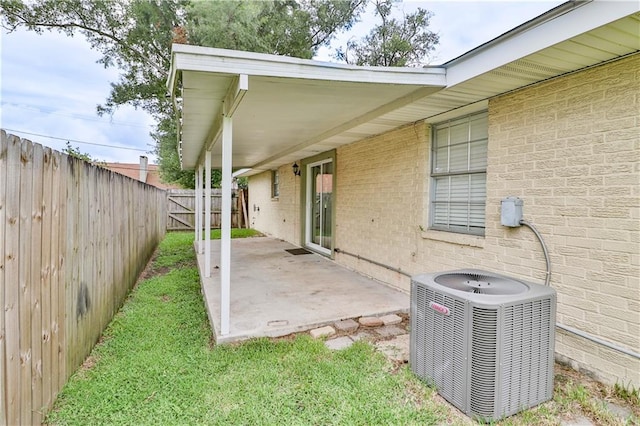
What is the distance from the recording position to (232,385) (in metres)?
2.63

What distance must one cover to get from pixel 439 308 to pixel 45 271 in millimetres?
2673

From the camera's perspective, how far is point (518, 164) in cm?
338

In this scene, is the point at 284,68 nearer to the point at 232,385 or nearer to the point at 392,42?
the point at 232,385

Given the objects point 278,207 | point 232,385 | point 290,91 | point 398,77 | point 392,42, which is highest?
point 392,42

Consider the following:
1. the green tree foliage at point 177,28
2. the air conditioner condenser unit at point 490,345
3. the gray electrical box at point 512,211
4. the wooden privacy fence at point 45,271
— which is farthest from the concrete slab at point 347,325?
the green tree foliage at point 177,28

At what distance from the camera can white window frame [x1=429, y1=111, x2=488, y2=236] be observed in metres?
3.98

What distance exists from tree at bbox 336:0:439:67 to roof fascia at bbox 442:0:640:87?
436 inches

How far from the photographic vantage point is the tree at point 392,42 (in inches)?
513

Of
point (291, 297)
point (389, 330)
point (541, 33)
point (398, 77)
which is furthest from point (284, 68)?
point (291, 297)

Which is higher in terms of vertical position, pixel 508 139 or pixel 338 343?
pixel 508 139

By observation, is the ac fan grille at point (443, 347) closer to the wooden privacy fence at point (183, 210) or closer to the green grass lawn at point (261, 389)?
the green grass lawn at point (261, 389)

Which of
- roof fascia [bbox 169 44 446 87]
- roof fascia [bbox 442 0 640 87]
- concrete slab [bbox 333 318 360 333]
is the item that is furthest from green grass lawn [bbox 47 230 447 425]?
roof fascia [bbox 442 0 640 87]

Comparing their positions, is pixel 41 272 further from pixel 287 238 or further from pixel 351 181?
pixel 287 238

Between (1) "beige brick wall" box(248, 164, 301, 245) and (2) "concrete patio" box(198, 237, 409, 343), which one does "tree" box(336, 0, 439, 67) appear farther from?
(2) "concrete patio" box(198, 237, 409, 343)
